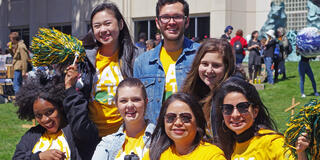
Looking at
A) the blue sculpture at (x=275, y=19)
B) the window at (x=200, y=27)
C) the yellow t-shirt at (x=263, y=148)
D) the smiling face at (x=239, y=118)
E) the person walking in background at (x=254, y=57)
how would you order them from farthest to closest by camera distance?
the window at (x=200, y=27) → the blue sculpture at (x=275, y=19) → the person walking in background at (x=254, y=57) → the smiling face at (x=239, y=118) → the yellow t-shirt at (x=263, y=148)

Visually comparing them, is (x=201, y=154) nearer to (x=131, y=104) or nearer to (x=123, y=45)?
(x=131, y=104)

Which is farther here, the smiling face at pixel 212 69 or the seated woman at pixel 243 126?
the smiling face at pixel 212 69

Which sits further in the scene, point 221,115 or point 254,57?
point 254,57

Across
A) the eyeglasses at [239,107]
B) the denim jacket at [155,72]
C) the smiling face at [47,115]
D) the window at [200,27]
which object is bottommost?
the smiling face at [47,115]

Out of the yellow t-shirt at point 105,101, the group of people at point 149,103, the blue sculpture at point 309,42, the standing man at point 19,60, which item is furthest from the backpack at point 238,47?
the yellow t-shirt at point 105,101

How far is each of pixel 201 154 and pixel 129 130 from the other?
0.73 meters

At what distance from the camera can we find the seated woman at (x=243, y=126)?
9.55ft

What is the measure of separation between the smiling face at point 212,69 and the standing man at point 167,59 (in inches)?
16.0

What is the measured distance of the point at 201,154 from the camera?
2.96 m

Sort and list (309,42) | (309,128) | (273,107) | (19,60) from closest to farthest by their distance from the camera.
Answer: (309,128)
(309,42)
(273,107)
(19,60)

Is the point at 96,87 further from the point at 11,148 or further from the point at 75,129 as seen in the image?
the point at 11,148

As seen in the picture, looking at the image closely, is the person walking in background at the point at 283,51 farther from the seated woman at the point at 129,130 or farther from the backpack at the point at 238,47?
the seated woman at the point at 129,130

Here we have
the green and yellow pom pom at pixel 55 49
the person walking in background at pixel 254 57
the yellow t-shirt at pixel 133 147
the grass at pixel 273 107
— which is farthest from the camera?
the person walking in background at pixel 254 57

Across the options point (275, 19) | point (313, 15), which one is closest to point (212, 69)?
point (313, 15)
